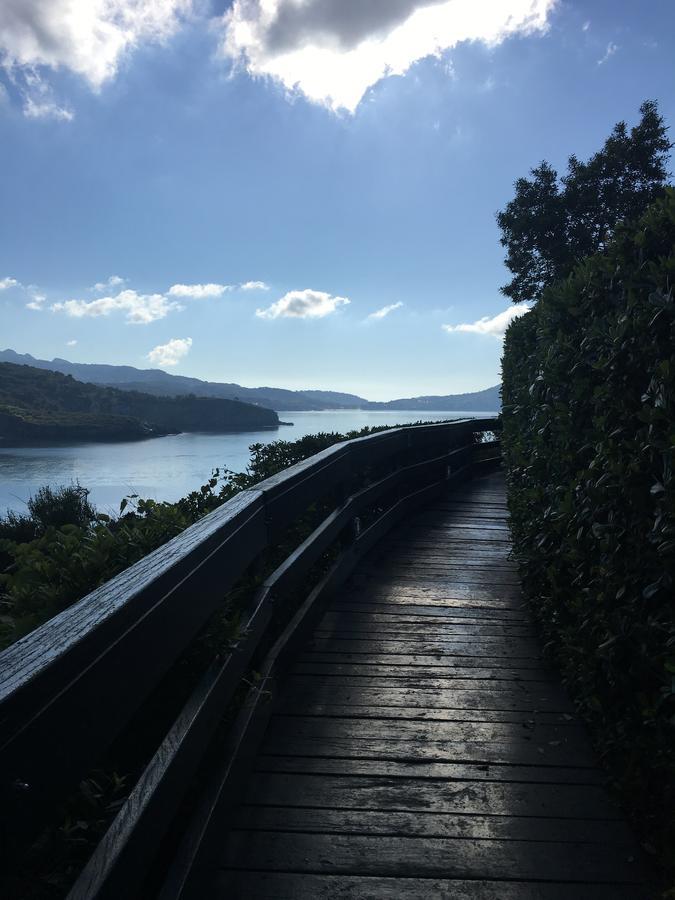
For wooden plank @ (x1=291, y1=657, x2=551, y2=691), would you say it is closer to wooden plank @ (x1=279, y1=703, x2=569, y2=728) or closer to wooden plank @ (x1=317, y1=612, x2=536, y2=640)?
wooden plank @ (x1=279, y1=703, x2=569, y2=728)

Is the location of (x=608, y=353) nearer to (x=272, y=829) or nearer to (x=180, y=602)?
(x=180, y=602)

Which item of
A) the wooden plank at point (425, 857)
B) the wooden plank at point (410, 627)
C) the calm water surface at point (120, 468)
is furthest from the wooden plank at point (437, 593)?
the calm water surface at point (120, 468)

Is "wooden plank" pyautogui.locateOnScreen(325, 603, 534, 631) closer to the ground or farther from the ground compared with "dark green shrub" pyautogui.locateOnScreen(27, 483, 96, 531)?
farther from the ground

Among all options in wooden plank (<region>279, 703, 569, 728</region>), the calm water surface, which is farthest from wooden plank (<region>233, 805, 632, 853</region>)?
the calm water surface

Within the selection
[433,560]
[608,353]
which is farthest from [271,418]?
[608,353]

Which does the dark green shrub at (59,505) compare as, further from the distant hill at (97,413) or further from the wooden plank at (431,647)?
the distant hill at (97,413)

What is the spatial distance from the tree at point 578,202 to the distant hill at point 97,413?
Answer: 2364cm

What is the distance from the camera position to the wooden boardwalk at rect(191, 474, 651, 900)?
2.09m

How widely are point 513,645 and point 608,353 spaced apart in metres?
2.12

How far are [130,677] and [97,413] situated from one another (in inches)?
1903

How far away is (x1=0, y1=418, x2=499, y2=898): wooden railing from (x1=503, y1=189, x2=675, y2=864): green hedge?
1.41 m

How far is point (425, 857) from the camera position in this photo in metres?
2.20

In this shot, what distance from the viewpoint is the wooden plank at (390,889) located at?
2010mm

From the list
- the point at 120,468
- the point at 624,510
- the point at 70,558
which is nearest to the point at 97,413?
the point at 120,468
